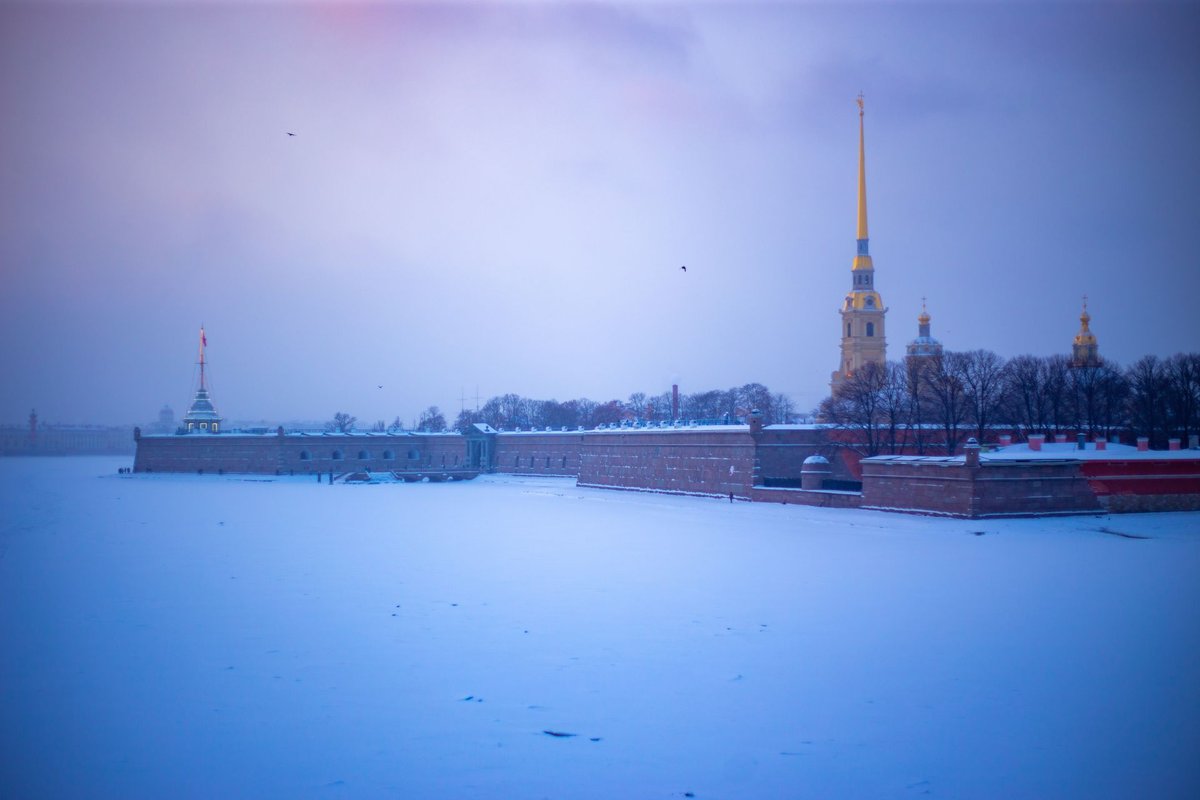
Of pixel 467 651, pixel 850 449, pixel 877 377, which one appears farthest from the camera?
pixel 877 377

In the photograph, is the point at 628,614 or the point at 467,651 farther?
the point at 628,614

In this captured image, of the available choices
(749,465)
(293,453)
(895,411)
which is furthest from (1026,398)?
(293,453)

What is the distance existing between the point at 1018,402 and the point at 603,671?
28.9m

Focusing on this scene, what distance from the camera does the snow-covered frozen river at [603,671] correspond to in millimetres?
5391

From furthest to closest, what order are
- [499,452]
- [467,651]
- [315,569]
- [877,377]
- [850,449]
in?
[499,452] → [877,377] → [850,449] → [315,569] → [467,651]

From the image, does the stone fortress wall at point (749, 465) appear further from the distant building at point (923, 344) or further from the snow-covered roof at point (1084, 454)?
the distant building at point (923, 344)


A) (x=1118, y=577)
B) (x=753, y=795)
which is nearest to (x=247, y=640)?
(x=753, y=795)

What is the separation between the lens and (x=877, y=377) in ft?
114

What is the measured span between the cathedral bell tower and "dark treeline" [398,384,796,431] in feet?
24.6

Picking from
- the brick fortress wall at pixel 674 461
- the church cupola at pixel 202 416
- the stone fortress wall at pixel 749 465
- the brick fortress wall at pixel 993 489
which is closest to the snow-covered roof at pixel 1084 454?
the stone fortress wall at pixel 749 465

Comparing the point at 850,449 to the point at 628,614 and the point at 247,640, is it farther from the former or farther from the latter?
the point at 247,640

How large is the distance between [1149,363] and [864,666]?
30441mm

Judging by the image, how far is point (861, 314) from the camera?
5528 cm

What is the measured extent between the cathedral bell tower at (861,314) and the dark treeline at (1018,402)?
1998 cm
